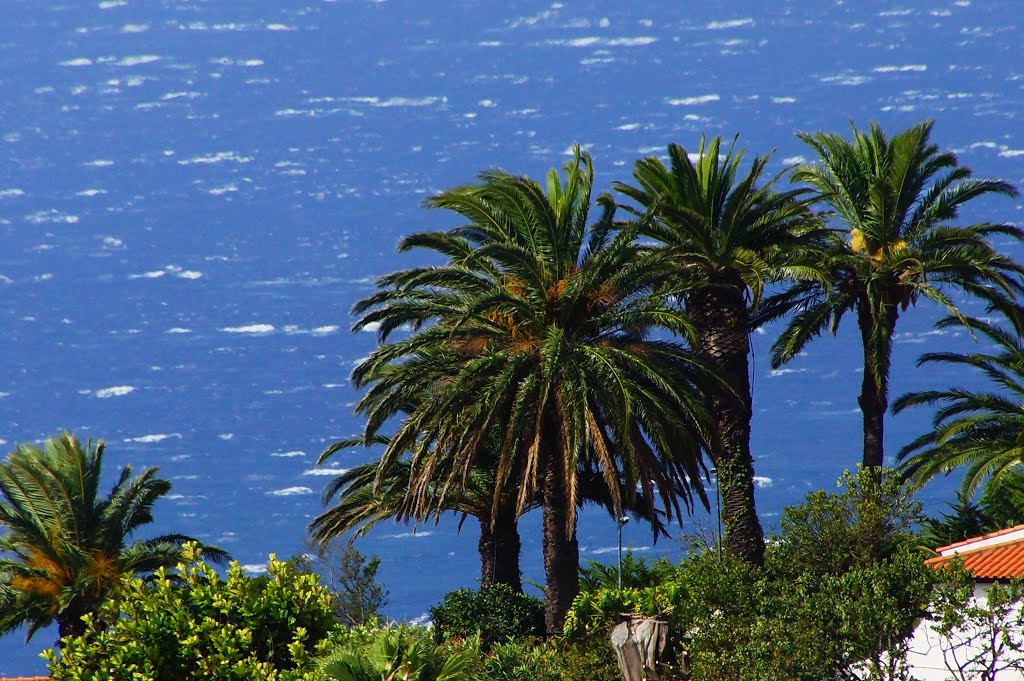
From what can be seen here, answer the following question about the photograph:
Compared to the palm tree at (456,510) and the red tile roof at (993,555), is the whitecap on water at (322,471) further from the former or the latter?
the red tile roof at (993,555)

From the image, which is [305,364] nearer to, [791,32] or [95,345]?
[95,345]

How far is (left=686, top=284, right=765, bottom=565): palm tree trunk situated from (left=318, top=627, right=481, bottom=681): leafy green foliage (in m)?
10.4

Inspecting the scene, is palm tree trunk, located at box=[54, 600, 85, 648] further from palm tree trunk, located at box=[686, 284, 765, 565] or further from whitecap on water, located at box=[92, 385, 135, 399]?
whitecap on water, located at box=[92, 385, 135, 399]

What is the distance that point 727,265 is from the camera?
99.6 feet

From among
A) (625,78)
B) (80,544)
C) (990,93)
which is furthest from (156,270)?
(80,544)

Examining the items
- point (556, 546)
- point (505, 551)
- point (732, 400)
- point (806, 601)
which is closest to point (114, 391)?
point (505, 551)

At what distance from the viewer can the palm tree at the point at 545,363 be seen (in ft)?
91.5

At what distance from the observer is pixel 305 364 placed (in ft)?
353

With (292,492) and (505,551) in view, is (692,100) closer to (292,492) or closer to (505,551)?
(292,492)

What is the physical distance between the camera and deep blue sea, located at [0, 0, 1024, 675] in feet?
336

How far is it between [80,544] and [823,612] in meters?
17.8

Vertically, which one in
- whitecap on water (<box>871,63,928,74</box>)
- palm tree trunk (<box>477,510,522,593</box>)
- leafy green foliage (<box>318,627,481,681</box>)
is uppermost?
whitecap on water (<box>871,63,928,74</box>)

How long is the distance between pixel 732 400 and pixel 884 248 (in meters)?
5.62

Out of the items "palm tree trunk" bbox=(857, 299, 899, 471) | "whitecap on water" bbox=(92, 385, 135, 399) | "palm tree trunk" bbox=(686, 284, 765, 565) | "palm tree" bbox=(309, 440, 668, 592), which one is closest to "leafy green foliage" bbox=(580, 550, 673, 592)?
"palm tree" bbox=(309, 440, 668, 592)
